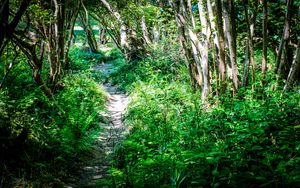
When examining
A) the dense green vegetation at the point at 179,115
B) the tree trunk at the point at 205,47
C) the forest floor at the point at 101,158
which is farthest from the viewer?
the tree trunk at the point at 205,47

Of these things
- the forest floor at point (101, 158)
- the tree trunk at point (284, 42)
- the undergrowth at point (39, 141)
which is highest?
the tree trunk at point (284, 42)

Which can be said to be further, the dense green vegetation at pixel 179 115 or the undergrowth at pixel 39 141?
the undergrowth at pixel 39 141

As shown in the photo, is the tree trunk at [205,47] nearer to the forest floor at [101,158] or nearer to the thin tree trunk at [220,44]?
the thin tree trunk at [220,44]

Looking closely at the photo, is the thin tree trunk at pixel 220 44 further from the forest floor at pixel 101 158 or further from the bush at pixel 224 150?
the forest floor at pixel 101 158

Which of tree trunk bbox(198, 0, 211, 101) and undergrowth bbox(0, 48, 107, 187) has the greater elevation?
tree trunk bbox(198, 0, 211, 101)

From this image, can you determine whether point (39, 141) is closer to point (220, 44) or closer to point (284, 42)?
point (220, 44)

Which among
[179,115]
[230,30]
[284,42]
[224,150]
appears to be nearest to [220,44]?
[230,30]

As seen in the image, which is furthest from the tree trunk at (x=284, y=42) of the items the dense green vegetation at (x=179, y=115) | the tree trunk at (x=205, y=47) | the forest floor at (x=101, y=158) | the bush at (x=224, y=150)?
the forest floor at (x=101, y=158)

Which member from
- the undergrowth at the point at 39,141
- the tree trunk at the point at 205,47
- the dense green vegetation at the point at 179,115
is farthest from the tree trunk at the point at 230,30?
the undergrowth at the point at 39,141

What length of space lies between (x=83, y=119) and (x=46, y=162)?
186 cm

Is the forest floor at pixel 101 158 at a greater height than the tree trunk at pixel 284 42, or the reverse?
the tree trunk at pixel 284 42

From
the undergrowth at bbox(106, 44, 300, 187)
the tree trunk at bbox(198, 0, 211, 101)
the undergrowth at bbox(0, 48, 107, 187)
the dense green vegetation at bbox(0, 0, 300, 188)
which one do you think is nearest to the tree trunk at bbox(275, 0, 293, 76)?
the dense green vegetation at bbox(0, 0, 300, 188)

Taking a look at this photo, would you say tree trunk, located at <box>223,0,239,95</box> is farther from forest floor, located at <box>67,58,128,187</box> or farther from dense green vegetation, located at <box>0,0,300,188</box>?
forest floor, located at <box>67,58,128,187</box>

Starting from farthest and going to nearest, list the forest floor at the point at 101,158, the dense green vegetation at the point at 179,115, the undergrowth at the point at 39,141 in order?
1. the forest floor at the point at 101,158
2. the undergrowth at the point at 39,141
3. the dense green vegetation at the point at 179,115
